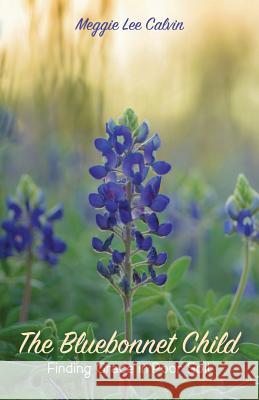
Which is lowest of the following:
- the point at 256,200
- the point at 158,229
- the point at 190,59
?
the point at 158,229

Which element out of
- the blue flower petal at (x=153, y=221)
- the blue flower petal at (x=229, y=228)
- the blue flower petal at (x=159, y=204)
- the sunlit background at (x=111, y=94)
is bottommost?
the blue flower petal at (x=153, y=221)

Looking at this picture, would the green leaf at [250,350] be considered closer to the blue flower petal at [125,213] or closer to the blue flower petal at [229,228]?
the blue flower petal at [229,228]

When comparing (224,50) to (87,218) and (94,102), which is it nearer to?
(94,102)

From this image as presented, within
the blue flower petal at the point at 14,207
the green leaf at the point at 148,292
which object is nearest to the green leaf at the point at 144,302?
the green leaf at the point at 148,292

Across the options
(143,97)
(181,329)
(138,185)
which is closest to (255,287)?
(143,97)

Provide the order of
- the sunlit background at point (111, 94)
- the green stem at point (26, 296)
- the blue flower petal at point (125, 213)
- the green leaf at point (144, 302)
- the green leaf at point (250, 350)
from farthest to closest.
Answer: the sunlit background at point (111, 94) → the green stem at point (26, 296) → the green leaf at point (144, 302) → the green leaf at point (250, 350) → the blue flower petal at point (125, 213)
